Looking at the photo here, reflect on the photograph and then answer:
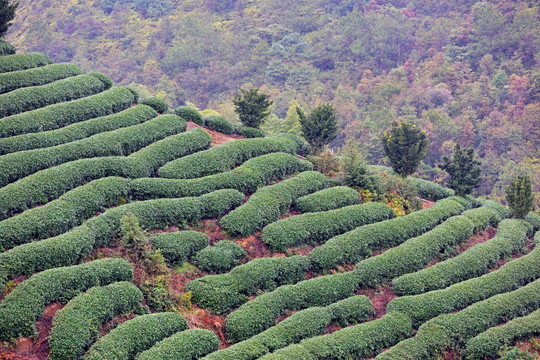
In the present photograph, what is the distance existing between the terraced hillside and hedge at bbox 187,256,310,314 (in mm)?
48

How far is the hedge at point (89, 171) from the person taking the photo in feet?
60.3

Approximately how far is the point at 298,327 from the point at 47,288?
7103mm

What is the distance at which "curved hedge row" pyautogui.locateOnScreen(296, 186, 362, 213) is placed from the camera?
75.2 ft

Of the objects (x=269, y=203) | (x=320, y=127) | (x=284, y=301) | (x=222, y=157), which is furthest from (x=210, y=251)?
(x=320, y=127)

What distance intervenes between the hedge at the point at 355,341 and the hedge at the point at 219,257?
397 centimetres

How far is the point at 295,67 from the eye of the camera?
67375mm

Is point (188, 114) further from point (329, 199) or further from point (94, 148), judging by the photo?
point (329, 199)

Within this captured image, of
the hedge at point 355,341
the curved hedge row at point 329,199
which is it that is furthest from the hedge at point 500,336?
the curved hedge row at point 329,199

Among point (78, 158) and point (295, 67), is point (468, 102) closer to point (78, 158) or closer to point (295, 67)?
point (295, 67)

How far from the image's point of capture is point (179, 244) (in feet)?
62.0

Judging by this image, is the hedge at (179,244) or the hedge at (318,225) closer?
the hedge at (179,244)

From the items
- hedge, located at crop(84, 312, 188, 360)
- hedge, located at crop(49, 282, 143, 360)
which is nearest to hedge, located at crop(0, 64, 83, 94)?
hedge, located at crop(49, 282, 143, 360)

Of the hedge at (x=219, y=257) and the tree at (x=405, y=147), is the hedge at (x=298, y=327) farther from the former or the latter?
the tree at (x=405, y=147)

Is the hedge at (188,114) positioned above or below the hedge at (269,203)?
above
